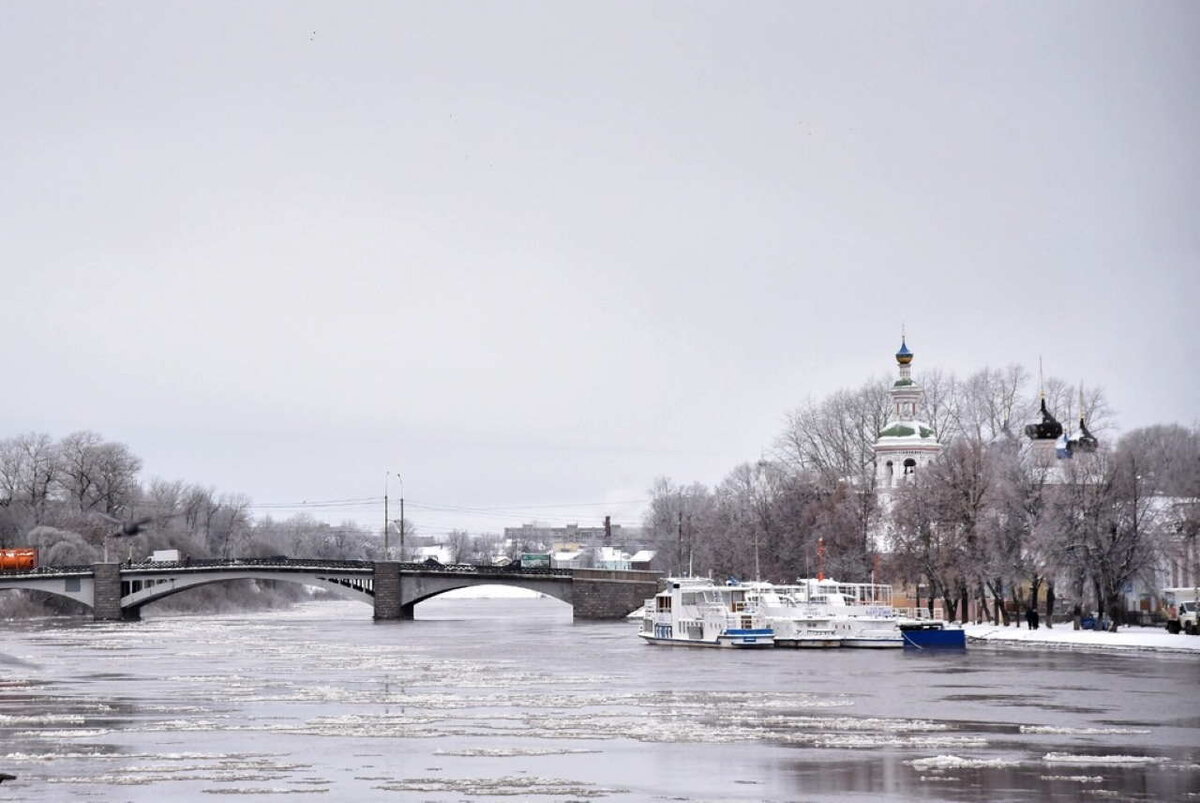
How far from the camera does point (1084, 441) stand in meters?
124

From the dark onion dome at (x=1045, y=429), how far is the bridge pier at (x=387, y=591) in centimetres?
5585

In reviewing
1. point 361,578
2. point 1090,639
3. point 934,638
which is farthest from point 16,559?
point 1090,639

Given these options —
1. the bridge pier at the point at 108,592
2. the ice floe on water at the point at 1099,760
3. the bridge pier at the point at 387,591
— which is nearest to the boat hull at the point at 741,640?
the bridge pier at the point at 387,591

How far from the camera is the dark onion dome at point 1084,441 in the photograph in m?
117

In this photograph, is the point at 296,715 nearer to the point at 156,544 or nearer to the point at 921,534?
the point at 921,534

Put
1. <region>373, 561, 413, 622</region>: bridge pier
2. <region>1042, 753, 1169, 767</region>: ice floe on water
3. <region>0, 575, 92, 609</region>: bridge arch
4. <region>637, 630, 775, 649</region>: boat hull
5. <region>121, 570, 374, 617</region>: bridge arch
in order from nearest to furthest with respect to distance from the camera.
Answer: <region>1042, 753, 1169, 767</region>: ice floe on water → <region>637, 630, 775, 649</region>: boat hull → <region>0, 575, 92, 609</region>: bridge arch → <region>121, 570, 374, 617</region>: bridge arch → <region>373, 561, 413, 622</region>: bridge pier

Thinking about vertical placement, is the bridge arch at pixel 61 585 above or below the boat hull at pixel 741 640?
above

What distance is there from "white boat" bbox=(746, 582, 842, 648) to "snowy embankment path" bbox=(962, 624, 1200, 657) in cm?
842

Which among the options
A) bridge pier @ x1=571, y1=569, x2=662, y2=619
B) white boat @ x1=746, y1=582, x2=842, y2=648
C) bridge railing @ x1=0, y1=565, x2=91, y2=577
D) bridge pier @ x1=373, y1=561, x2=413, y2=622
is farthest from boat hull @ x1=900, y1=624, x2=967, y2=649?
bridge railing @ x1=0, y1=565, x2=91, y2=577

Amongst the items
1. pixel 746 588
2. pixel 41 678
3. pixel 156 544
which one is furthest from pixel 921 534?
pixel 156 544

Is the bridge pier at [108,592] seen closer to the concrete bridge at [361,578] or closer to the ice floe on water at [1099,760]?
the concrete bridge at [361,578]

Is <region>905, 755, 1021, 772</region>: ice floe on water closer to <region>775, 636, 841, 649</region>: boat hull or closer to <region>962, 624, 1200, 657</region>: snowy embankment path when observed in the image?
<region>962, 624, 1200, 657</region>: snowy embankment path

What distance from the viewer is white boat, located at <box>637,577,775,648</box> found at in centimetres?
9989

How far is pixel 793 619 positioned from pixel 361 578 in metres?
63.6
